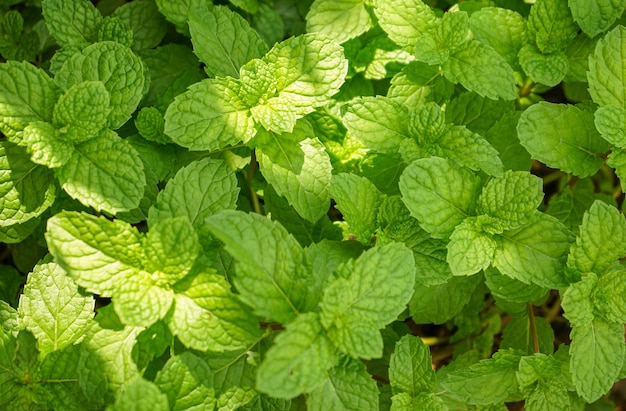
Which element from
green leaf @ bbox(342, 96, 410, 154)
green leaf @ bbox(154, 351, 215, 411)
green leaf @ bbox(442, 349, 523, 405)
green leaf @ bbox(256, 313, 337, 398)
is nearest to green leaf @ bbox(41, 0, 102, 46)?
green leaf @ bbox(342, 96, 410, 154)

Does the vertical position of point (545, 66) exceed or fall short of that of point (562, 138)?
it exceeds it

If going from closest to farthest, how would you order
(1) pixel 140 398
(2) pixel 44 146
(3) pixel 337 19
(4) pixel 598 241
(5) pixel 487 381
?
(1) pixel 140 398
(2) pixel 44 146
(4) pixel 598 241
(5) pixel 487 381
(3) pixel 337 19

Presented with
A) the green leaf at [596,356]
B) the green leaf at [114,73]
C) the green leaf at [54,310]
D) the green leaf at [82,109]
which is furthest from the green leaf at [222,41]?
the green leaf at [596,356]

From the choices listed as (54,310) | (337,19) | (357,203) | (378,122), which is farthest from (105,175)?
(337,19)

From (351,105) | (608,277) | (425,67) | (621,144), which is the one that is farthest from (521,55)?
(608,277)

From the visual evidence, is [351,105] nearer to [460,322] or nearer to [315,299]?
[315,299]

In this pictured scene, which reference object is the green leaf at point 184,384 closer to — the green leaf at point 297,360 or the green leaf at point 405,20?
the green leaf at point 297,360

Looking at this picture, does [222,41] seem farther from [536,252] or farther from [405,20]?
[536,252]
